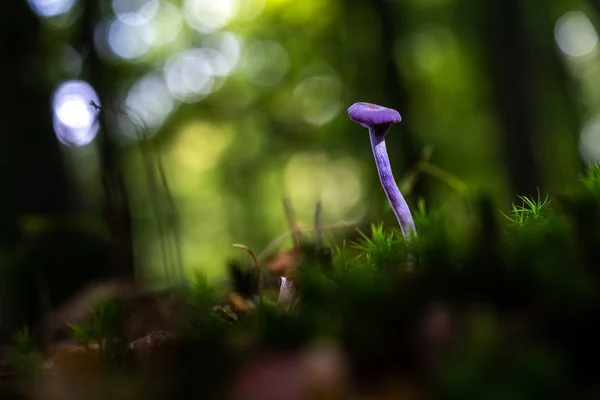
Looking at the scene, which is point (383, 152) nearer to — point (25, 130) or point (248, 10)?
point (25, 130)

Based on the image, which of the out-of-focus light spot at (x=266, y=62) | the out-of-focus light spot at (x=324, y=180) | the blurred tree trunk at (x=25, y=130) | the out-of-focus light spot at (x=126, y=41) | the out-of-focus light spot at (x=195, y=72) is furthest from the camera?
the out-of-focus light spot at (x=324, y=180)

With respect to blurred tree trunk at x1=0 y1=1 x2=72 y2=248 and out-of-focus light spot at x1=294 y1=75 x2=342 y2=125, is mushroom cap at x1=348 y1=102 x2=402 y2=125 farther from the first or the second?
out-of-focus light spot at x1=294 y1=75 x2=342 y2=125

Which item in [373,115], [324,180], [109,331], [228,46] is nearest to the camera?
[109,331]

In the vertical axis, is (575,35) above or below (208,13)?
below

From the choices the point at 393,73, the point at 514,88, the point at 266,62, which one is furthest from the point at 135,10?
the point at 514,88

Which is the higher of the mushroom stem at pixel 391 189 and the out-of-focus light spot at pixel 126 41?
the out-of-focus light spot at pixel 126 41

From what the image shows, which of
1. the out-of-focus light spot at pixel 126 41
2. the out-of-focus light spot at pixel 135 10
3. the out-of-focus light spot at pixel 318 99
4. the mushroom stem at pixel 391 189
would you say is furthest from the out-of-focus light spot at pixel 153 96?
the mushroom stem at pixel 391 189

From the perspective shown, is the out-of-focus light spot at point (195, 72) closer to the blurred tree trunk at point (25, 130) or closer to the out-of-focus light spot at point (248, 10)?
the out-of-focus light spot at point (248, 10)
